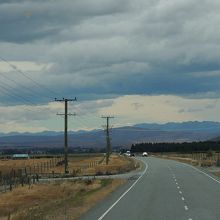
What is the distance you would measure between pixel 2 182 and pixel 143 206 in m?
32.0

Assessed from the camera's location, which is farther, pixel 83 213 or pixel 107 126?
pixel 107 126

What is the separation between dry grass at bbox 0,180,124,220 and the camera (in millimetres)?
25922

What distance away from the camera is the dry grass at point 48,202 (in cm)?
2592

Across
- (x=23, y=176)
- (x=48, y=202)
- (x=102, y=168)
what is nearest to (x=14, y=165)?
(x=102, y=168)

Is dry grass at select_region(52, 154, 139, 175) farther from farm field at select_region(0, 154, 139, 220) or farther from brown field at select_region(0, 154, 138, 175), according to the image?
farm field at select_region(0, 154, 139, 220)

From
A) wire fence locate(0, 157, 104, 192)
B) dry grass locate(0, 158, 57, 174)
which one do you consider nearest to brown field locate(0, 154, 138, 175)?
dry grass locate(0, 158, 57, 174)

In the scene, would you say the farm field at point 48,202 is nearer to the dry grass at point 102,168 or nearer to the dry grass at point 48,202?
the dry grass at point 48,202

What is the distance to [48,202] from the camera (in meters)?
37.5

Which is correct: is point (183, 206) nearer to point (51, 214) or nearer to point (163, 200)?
point (163, 200)

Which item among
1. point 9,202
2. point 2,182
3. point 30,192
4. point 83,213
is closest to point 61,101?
point 2,182

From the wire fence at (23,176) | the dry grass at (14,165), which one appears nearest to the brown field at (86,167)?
the dry grass at (14,165)

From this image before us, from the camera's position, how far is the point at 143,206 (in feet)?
99.1

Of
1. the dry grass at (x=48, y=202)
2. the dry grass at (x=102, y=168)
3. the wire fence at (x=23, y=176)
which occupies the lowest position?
the dry grass at (x=48, y=202)

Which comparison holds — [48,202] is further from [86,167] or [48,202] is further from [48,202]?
[86,167]
